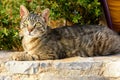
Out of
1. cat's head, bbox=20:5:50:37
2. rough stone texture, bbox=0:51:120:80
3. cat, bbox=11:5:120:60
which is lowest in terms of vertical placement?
rough stone texture, bbox=0:51:120:80

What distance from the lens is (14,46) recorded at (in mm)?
4340

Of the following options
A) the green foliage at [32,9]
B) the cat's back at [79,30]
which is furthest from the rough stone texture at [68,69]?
the green foliage at [32,9]

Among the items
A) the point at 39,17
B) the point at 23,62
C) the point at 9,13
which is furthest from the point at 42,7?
the point at 23,62

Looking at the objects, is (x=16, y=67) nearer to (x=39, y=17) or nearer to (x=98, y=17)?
(x=39, y=17)

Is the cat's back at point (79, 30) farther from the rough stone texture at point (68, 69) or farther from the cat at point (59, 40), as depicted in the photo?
the rough stone texture at point (68, 69)

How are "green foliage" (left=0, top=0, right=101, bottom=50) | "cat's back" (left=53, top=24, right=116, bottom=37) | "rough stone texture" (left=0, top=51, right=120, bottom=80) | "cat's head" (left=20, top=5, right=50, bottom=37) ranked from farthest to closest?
"green foliage" (left=0, top=0, right=101, bottom=50)
"cat's back" (left=53, top=24, right=116, bottom=37)
"cat's head" (left=20, top=5, right=50, bottom=37)
"rough stone texture" (left=0, top=51, right=120, bottom=80)

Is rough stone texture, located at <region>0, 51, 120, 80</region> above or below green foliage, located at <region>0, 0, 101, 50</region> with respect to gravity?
below

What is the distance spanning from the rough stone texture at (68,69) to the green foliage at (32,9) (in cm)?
84

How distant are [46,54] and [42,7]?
855 millimetres

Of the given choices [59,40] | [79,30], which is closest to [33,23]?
[59,40]

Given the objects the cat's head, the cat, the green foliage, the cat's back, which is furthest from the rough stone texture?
the green foliage

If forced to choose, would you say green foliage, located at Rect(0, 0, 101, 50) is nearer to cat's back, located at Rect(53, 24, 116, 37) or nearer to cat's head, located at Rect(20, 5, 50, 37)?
cat's back, located at Rect(53, 24, 116, 37)

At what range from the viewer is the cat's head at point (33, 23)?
3.48m

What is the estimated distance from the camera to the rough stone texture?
3258 mm
